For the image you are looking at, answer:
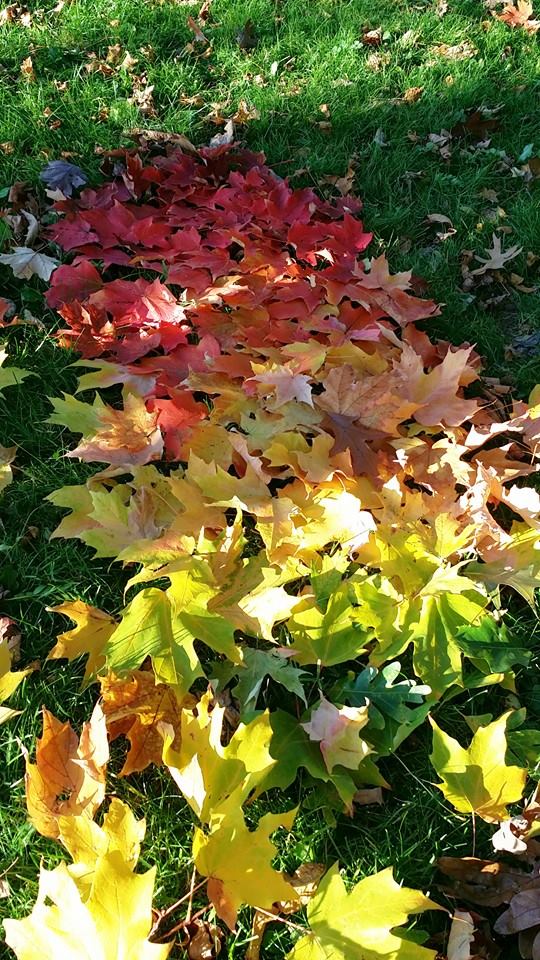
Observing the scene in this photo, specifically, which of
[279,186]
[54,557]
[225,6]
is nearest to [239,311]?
[279,186]

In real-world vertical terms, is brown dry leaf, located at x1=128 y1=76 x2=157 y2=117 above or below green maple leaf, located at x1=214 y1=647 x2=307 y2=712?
above

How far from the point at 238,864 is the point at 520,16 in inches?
170

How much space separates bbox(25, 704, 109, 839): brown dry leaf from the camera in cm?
130

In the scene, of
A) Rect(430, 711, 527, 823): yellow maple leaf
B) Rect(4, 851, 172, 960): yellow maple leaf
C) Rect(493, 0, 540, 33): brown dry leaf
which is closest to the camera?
Rect(4, 851, 172, 960): yellow maple leaf

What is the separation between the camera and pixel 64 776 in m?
1.35

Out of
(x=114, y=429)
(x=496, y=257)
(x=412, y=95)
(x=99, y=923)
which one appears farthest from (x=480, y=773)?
(x=412, y=95)

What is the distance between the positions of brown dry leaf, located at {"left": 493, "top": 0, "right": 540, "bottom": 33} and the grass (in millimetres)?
79

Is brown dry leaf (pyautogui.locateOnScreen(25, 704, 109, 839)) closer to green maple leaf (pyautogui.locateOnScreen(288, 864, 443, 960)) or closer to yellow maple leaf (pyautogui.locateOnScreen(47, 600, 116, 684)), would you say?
yellow maple leaf (pyautogui.locateOnScreen(47, 600, 116, 684))

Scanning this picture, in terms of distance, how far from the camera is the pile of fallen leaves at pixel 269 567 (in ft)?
3.81

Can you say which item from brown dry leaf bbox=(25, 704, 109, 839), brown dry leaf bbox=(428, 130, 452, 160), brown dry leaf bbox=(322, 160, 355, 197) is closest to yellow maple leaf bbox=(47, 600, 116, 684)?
brown dry leaf bbox=(25, 704, 109, 839)

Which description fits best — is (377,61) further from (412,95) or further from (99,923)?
(99,923)

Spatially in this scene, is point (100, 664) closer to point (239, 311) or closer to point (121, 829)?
point (121, 829)

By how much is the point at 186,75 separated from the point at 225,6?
0.68 metres

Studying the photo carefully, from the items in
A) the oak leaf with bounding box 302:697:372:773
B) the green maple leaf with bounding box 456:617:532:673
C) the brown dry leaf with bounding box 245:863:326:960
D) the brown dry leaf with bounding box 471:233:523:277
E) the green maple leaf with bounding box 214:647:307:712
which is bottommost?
the brown dry leaf with bounding box 245:863:326:960
